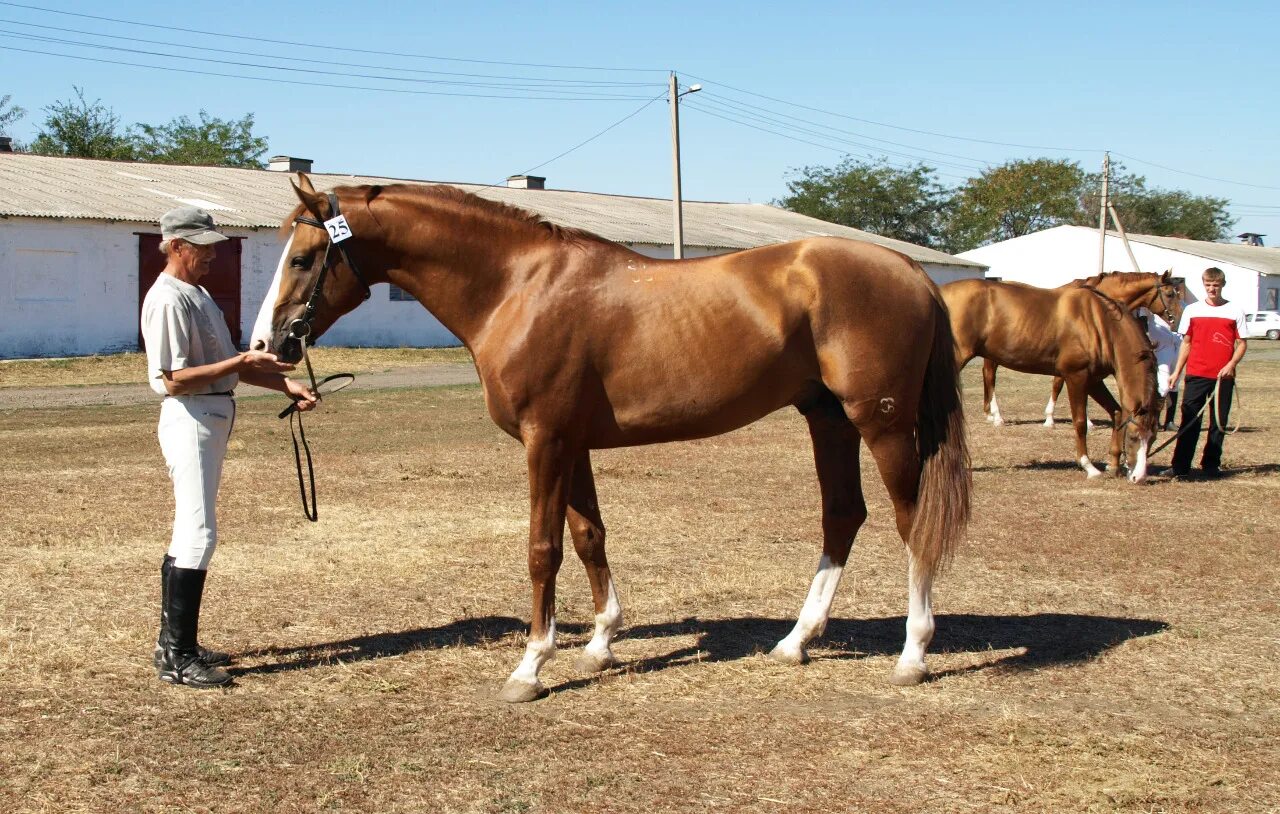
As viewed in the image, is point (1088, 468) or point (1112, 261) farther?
point (1112, 261)

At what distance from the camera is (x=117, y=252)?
91.9 feet

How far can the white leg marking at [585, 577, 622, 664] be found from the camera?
5797 millimetres

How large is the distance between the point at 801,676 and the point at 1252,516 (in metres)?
6.19

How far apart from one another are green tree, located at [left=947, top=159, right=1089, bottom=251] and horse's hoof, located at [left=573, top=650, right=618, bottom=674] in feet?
275

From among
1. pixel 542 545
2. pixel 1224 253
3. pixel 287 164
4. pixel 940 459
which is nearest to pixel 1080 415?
pixel 940 459

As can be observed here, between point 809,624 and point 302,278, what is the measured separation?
295 centimetres

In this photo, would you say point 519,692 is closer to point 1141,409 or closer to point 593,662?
point 593,662

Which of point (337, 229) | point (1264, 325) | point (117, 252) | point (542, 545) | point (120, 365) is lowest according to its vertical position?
point (1264, 325)

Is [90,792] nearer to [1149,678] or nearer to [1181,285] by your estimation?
[1149,678]

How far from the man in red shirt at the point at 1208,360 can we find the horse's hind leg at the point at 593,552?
8.27 m

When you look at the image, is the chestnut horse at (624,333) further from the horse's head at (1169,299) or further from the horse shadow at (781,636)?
the horse's head at (1169,299)

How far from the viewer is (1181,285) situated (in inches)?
526

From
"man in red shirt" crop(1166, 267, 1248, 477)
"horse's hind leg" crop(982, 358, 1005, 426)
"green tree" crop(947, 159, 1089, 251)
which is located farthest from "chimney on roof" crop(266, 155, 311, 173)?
"green tree" crop(947, 159, 1089, 251)

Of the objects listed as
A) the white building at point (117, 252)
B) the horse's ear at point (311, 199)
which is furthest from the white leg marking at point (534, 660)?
the white building at point (117, 252)
